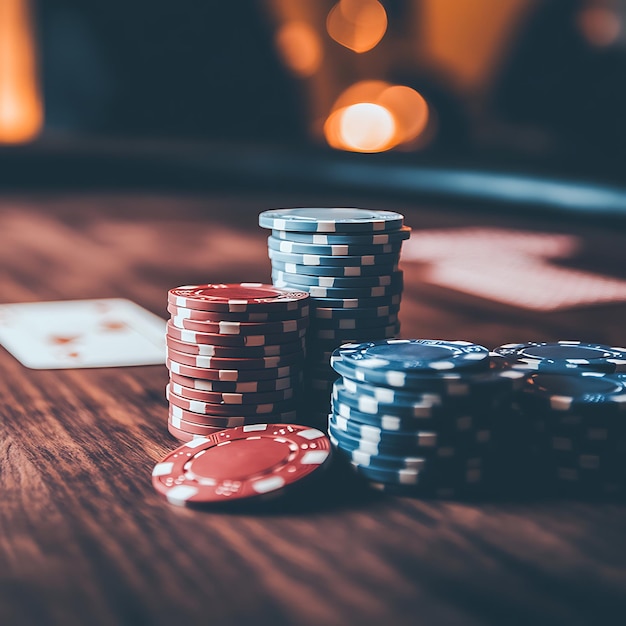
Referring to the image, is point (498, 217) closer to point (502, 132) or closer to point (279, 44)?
point (502, 132)

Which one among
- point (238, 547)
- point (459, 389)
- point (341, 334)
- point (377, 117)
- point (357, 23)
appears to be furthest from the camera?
point (357, 23)

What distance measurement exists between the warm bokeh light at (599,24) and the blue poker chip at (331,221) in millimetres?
6705

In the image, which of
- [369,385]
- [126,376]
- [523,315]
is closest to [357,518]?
[369,385]

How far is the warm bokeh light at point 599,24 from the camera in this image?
768 cm

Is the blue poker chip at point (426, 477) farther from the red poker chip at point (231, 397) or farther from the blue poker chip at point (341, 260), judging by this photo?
the blue poker chip at point (341, 260)

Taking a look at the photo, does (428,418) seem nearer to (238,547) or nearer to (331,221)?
(238,547)

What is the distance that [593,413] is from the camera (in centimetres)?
121

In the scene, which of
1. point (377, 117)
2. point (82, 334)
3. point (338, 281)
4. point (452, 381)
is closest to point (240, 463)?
point (452, 381)

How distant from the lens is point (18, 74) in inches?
342

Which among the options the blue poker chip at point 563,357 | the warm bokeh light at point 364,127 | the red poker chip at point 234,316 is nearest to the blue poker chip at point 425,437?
the blue poker chip at point 563,357

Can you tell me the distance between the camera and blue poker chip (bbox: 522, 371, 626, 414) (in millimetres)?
1213

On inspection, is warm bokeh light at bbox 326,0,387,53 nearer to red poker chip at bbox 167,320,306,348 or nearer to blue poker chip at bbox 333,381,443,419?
red poker chip at bbox 167,320,306,348

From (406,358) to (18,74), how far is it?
823cm

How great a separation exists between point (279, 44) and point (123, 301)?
22.8ft
